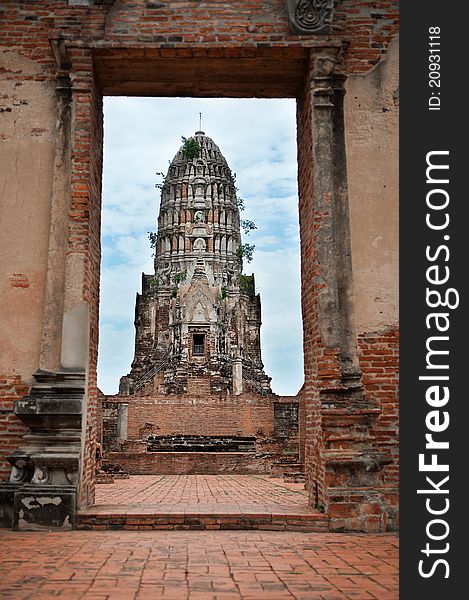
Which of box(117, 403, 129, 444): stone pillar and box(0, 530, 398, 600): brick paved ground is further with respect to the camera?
box(117, 403, 129, 444): stone pillar

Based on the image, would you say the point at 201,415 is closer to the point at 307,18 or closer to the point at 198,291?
the point at 198,291

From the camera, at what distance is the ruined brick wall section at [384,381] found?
24.4 ft

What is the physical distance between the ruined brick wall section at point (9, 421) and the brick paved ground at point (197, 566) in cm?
87

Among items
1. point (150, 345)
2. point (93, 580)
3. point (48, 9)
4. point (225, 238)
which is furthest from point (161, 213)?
point (93, 580)

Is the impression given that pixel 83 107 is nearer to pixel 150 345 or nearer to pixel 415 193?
pixel 415 193

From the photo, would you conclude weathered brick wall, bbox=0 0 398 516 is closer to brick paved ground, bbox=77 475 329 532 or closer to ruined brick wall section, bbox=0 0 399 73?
ruined brick wall section, bbox=0 0 399 73

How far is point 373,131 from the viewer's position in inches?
314

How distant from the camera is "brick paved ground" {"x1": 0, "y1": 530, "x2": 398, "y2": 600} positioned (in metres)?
4.31

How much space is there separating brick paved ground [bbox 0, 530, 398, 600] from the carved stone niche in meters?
5.17

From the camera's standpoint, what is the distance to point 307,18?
7.73 meters

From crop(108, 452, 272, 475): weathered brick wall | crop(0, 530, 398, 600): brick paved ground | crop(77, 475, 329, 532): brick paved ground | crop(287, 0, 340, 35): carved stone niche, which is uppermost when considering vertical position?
crop(287, 0, 340, 35): carved stone niche

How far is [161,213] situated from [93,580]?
163ft

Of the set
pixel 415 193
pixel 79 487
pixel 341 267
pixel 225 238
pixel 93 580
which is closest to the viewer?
pixel 93 580

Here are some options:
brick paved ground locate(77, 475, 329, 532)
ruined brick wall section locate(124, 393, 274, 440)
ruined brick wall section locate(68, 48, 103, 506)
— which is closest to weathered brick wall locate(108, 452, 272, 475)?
brick paved ground locate(77, 475, 329, 532)
